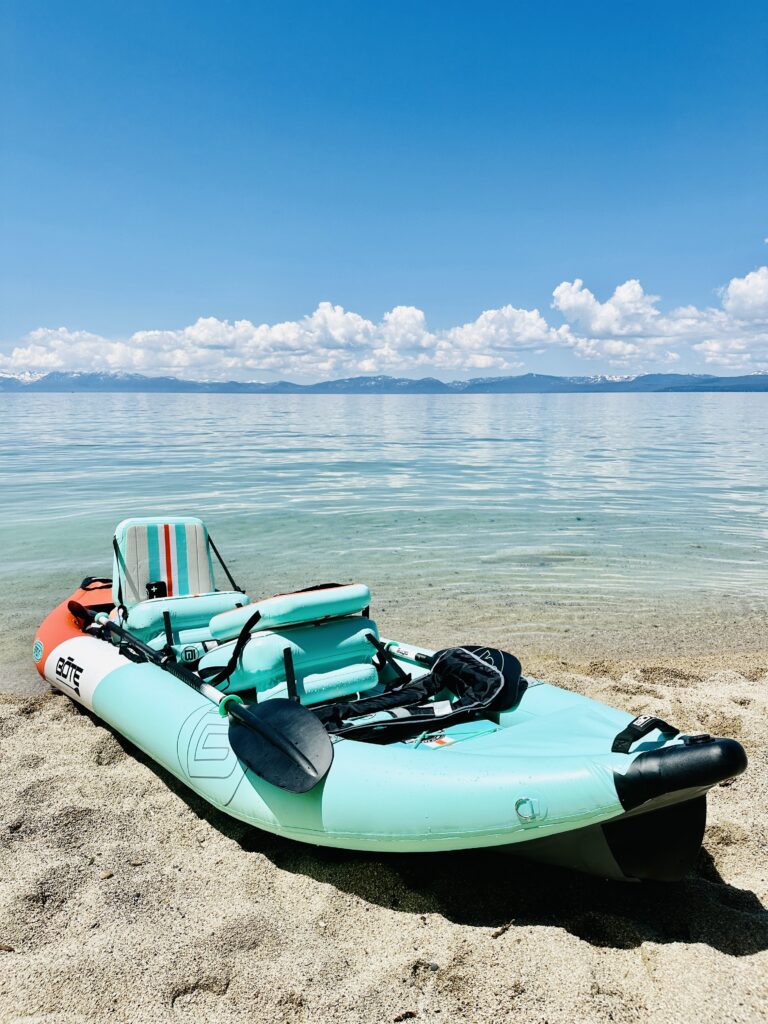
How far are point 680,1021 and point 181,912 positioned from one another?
85.8 inches

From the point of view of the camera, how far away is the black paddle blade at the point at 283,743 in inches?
139

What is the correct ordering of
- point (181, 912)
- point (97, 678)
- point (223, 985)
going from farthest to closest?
1. point (97, 678)
2. point (181, 912)
3. point (223, 985)

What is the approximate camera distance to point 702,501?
1777 cm

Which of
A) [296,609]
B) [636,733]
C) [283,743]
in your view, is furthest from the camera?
[296,609]

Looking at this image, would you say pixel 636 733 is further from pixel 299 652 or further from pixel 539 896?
pixel 299 652

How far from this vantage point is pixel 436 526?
14812 millimetres

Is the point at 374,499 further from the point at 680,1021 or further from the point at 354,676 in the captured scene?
the point at 680,1021

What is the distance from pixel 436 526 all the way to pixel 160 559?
877cm

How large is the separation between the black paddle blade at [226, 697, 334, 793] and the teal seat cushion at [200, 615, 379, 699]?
0.53 metres

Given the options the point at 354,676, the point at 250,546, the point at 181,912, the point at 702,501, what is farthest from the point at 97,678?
the point at 702,501

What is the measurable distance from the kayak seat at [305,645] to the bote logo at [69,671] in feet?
4.35

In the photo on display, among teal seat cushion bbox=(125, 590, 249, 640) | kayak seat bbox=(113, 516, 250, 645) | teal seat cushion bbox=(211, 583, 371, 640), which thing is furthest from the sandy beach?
kayak seat bbox=(113, 516, 250, 645)

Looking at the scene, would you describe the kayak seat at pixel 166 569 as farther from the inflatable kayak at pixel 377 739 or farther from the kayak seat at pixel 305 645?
the kayak seat at pixel 305 645

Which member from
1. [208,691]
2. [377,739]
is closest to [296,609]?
[208,691]
